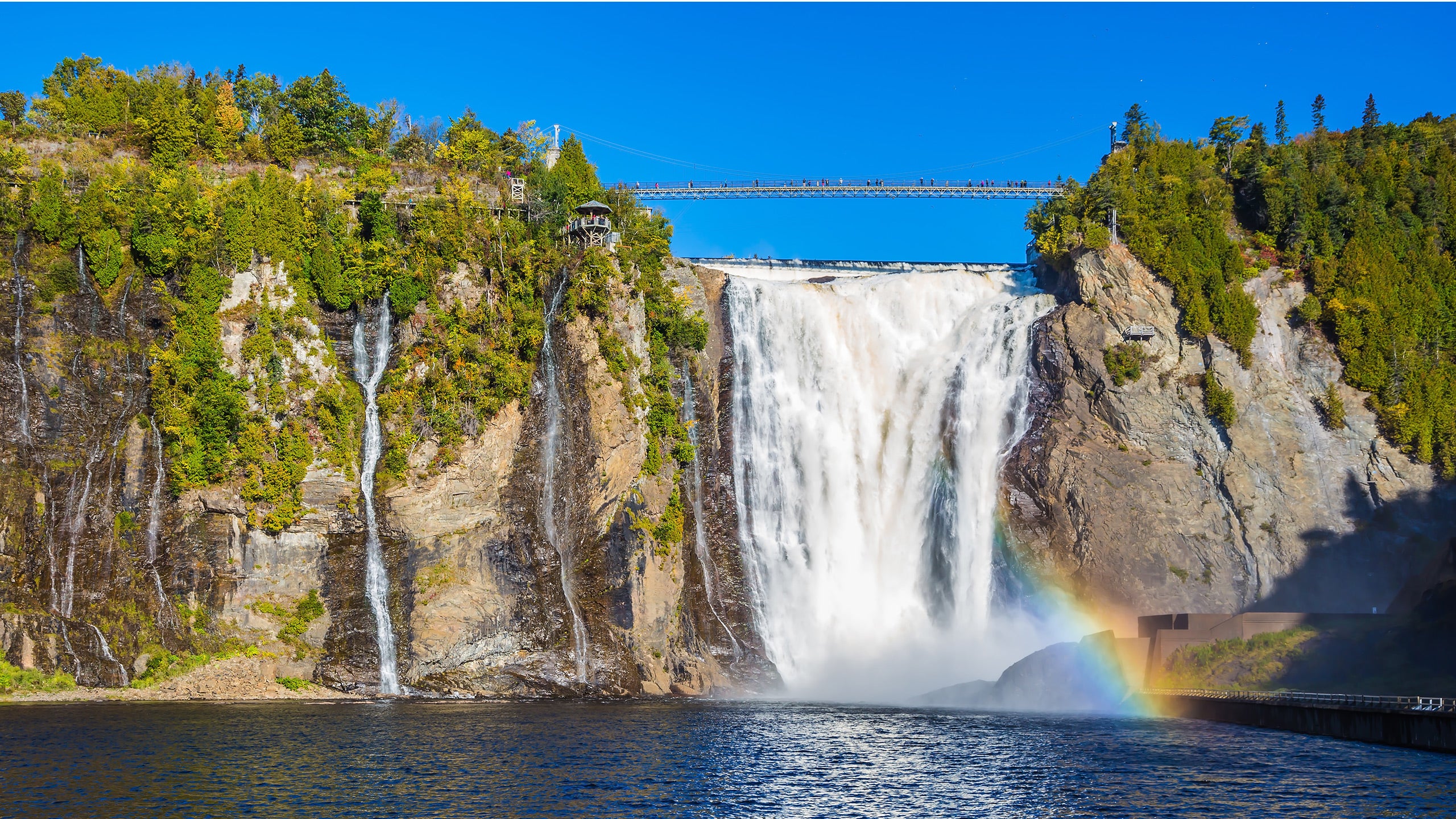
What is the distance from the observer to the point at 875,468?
253ft

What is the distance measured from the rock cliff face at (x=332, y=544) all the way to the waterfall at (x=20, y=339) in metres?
0.09

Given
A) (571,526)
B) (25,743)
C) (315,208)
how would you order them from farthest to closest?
(315,208), (571,526), (25,743)

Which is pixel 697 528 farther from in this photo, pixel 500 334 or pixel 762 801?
pixel 762 801

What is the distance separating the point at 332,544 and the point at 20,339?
1869cm

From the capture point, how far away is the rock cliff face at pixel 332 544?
58.9m

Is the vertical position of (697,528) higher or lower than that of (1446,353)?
lower

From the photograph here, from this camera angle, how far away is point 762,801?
35.3 meters

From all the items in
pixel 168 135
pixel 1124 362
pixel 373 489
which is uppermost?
pixel 168 135

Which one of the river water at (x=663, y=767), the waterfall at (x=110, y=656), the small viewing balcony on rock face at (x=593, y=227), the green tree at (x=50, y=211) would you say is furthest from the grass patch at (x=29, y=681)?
the small viewing balcony on rock face at (x=593, y=227)

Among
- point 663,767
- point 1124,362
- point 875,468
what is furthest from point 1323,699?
point 875,468

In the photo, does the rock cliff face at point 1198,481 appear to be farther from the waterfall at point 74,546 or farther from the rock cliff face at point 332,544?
the waterfall at point 74,546

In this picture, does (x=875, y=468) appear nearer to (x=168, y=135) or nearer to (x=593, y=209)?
(x=593, y=209)

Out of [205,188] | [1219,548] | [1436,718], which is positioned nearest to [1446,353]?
[1219,548]

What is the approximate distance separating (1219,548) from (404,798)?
54.2 m
